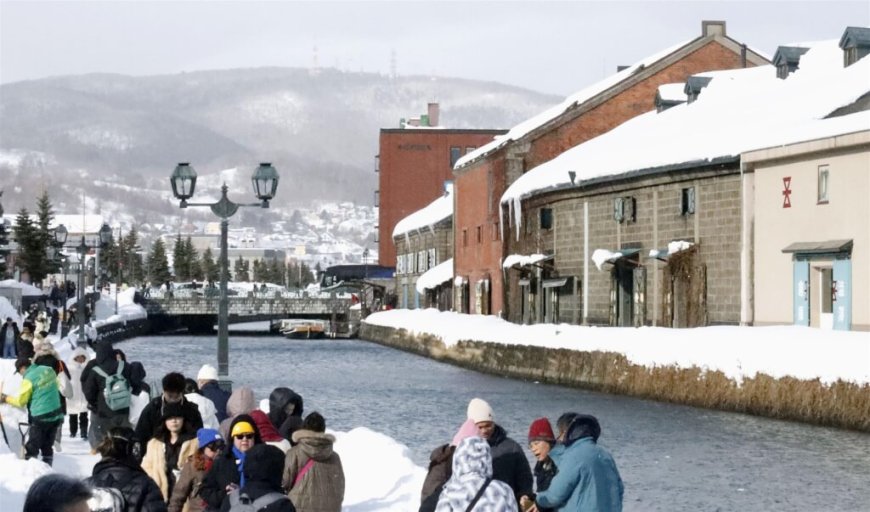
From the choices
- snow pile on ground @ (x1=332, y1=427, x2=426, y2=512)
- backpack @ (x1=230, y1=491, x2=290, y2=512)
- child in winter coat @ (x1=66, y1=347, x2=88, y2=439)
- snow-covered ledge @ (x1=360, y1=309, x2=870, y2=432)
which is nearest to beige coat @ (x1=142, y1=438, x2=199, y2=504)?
backpack @ (x1=230, y1=491, x2=290, y2=512)

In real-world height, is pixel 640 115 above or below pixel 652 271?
above

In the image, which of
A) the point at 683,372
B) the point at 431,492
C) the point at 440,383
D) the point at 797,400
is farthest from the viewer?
the point at 440,383

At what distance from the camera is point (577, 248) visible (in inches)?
2254

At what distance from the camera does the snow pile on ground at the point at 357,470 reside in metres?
15.3

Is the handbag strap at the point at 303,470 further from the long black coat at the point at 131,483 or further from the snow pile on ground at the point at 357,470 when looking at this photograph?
the snow pile on ground at the point at 357,470

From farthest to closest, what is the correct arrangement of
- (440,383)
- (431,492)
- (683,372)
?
(440,383)
(683,372)
(431,492)

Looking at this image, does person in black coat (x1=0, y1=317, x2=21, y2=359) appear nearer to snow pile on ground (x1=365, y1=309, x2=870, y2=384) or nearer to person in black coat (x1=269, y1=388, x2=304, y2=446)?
snow pile on ground (x1=365, y1=309, x2=870, y2=384)

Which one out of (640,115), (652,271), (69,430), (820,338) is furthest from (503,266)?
(69,430)

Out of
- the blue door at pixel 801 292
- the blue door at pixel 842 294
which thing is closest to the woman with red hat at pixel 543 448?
the blue door at pixel 842 294

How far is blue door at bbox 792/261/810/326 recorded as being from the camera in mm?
41094

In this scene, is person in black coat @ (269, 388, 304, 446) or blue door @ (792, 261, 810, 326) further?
blue door @ (792, 261, 810, 326)

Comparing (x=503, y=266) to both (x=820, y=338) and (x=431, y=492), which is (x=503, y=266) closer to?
(x=820, y=338)

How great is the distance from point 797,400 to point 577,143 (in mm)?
36448

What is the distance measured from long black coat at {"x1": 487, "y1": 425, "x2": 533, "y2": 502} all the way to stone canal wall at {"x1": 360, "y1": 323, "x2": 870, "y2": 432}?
1980 cm
